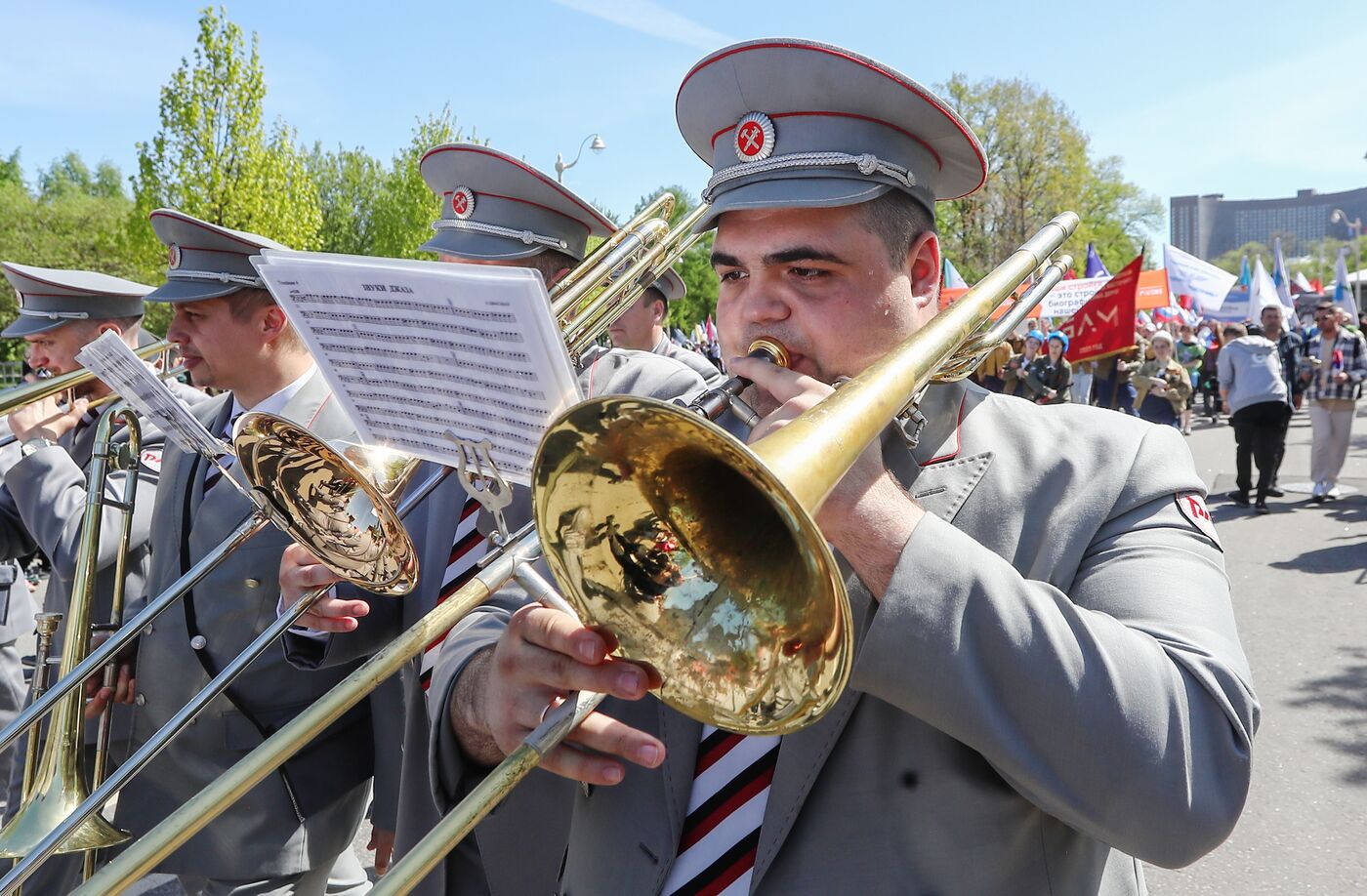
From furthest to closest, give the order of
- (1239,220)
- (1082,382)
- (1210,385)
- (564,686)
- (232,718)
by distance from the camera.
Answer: (1239,220) → (1210,385) → (1082,382) → (232,718) → (564,686)

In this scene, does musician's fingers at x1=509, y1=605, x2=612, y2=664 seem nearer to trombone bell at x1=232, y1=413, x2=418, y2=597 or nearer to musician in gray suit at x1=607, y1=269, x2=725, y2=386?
trombone bell at x1=232, y1=413, x2=418, y2=597

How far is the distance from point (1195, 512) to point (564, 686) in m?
0.94

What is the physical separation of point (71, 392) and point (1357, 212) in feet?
564

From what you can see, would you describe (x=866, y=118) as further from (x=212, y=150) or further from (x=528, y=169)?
(x=212, y=150)

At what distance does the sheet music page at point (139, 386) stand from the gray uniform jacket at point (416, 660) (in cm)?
53

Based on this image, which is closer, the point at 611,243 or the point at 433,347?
the point at 433,347

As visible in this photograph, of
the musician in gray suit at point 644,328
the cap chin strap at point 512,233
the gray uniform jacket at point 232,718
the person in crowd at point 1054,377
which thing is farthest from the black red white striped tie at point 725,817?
the person in crowd at point 1054,377

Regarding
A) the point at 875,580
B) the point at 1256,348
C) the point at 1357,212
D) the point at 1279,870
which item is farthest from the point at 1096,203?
the point at 1357,212

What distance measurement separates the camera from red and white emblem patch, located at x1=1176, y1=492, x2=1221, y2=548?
144 centimetres

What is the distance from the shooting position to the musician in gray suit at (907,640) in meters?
1.19

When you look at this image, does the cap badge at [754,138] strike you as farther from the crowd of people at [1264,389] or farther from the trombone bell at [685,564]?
the crowd of people at [1264,389]

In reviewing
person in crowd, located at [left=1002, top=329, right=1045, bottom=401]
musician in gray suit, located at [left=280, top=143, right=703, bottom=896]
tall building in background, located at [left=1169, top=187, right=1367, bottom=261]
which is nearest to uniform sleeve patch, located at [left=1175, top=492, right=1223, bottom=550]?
musician in gray suit, located at [left=280, top=143, right=703, bottom=896]

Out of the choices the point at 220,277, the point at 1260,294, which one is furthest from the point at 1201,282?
the point at 220,277

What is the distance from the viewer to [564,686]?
129 centimetres
